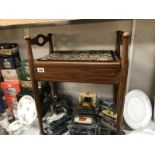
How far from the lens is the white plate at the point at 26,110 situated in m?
1.21

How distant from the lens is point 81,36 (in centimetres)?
118

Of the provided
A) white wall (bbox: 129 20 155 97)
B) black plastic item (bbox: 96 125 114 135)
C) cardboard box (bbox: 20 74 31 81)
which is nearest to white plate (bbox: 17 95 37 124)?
cardboard box (bbox: 20 74 31 81)

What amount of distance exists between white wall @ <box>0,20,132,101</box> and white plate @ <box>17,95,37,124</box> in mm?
371

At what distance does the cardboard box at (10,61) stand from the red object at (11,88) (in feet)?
0.43

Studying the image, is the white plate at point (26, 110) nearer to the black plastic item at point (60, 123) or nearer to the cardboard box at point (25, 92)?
the cardboard box at point (25, 92)

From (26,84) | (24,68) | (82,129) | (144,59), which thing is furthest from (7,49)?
(144,59)

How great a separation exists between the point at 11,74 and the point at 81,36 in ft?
2.07

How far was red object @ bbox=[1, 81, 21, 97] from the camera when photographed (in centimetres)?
125

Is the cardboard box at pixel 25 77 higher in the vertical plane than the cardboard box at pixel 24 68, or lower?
lower

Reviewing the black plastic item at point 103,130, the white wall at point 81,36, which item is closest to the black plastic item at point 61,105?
the white wall at point 81,36
